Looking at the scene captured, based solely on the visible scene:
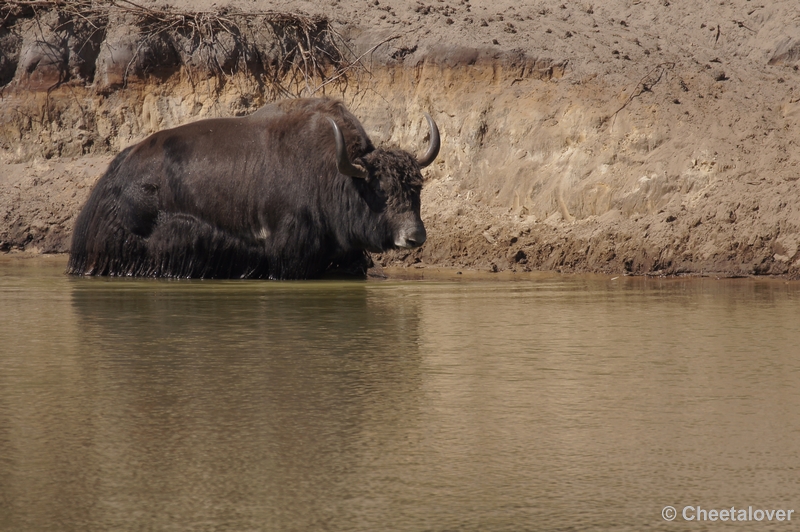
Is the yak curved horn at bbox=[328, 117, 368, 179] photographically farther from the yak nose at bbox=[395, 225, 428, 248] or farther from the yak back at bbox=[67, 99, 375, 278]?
the yak nose at bbox=[395, 225, 428, 248]

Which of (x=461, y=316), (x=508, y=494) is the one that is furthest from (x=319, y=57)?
(x=508, y=494)

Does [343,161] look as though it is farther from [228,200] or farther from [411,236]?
[228,200]

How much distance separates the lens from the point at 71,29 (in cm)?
1647

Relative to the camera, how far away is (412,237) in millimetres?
9875

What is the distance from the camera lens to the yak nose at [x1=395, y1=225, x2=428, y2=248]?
9875mm

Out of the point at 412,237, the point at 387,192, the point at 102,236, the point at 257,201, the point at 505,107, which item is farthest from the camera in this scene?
the point at 505,107

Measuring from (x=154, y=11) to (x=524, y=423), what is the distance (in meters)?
13.5

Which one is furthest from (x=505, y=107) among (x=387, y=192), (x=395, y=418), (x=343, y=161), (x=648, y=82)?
(x=395, y=418)

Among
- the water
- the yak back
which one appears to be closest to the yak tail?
the yak back

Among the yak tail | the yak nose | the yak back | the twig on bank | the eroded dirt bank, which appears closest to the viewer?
the yak nose

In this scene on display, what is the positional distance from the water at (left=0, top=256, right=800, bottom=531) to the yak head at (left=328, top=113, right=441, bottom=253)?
2913 mm

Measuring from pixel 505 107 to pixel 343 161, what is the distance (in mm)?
4430

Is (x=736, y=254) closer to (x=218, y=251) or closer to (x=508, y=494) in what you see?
(x=218, y=251)

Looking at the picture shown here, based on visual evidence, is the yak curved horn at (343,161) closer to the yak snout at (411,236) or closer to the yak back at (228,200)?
the yak back at (228,200)
